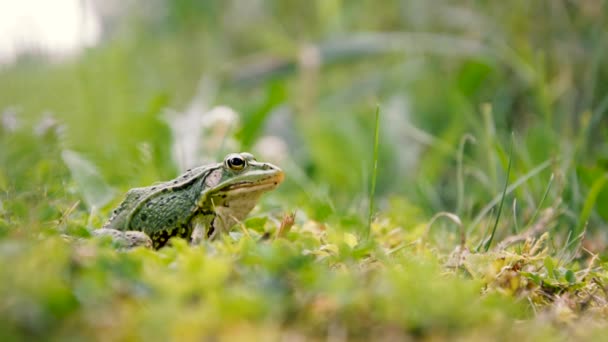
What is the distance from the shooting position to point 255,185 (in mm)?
2309

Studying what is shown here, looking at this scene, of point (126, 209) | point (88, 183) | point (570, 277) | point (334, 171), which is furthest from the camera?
point (334, 171)

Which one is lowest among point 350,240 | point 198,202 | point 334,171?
point 334,171

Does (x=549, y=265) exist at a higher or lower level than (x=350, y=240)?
lower

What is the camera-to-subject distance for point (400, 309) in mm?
1317

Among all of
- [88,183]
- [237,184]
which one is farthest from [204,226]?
[88,183]

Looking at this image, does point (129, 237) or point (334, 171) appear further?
point (334, 171)

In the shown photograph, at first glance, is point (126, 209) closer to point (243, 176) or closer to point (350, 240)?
point (243, 176)

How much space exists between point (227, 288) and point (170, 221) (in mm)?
960

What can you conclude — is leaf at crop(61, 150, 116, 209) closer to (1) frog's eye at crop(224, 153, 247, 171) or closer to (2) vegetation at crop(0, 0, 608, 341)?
(2) vegetation at crop(0, 0, 608, 341)

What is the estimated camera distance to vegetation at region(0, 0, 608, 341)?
129cm

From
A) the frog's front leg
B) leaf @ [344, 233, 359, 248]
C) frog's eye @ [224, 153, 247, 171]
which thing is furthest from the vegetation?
frog's eye @ [224, 153, 247, 171]

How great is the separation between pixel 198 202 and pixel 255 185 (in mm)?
215

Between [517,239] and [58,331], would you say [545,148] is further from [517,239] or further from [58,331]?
[58,331]

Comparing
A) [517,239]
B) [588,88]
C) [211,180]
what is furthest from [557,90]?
[211,180]
